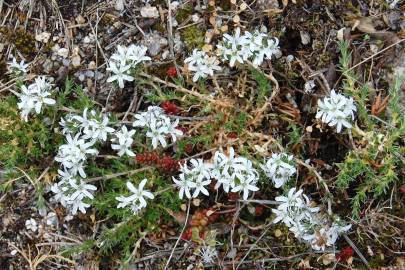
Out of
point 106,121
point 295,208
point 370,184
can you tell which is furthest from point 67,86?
point 370,184

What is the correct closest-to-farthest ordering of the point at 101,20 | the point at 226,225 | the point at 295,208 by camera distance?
the point at 295,208, the point at 226,225, the point at 101,20

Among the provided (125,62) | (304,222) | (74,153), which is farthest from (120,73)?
(304,222)

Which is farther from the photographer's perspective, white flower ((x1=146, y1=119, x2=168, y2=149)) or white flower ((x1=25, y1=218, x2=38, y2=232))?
white flower ((x1=25, y1=218, x2=38, y2=232))

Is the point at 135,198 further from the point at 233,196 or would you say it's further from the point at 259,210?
the point at 259,210

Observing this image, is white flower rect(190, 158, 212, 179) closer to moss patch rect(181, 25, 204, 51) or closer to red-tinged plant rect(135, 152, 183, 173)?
red-tinged plant rect(135, 152, 183, 173)

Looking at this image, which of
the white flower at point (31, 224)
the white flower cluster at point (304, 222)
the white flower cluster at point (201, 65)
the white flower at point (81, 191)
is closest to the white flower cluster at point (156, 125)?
the white flower cluster at point (201, 65)

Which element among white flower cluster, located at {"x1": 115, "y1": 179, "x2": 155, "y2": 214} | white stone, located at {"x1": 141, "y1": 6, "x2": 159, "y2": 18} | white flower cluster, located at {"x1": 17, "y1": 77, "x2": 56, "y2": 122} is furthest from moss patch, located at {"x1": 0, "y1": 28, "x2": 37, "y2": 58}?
white flower cluster, located at {"x1": 115, "y1": 179, "x2": 155, "y2": 214}

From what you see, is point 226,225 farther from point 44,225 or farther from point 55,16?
point 55,16
